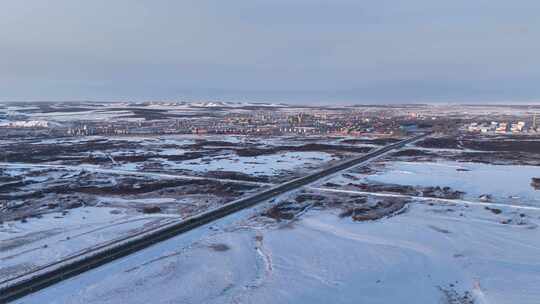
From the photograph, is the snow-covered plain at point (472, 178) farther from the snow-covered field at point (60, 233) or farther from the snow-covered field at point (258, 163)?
Result: the snow-covered field at point (60, 233)

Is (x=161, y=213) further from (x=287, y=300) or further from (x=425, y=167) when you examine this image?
(x=425, y=167)

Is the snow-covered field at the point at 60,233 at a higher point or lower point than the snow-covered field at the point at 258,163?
lower

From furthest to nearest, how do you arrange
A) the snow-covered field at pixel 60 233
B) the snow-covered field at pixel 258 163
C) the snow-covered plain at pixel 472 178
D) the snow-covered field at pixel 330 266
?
1. the snow-covered field at pixel 258 163
2. the snow-covered plain at pixel 472 178
3. the snow-covered field at pixel 60 233
4. the snow-covered field at pixel 330 266

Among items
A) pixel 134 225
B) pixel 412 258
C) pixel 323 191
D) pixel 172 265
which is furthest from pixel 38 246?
pixel 323 191

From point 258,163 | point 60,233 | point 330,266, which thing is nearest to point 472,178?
point 258,163

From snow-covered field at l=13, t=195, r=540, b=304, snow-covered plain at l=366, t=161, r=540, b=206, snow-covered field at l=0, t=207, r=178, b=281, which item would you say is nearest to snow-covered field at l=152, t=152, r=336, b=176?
snow-covered plain at l=366, t=161, r=540, b=206

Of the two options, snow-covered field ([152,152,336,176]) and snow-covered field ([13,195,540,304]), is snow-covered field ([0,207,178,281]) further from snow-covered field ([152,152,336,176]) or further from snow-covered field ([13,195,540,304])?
snow-covered field ([152,152,336,176])

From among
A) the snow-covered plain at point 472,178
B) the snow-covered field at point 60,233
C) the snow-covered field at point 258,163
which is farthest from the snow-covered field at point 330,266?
the snow-covered field at point 258,163

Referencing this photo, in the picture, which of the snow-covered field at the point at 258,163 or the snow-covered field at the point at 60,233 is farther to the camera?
the snow-covered field at the point at 258,163

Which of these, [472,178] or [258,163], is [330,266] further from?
[258,163]
